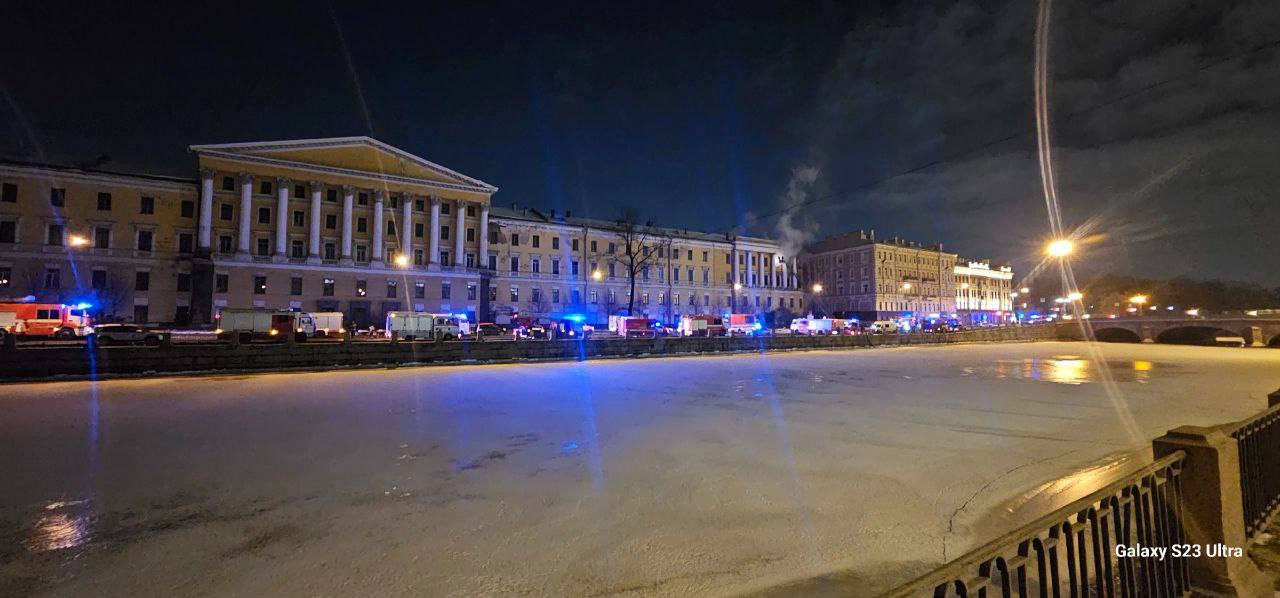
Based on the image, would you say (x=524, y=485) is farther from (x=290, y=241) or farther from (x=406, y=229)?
(x=290, y=241)

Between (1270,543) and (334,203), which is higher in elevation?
(334,203)

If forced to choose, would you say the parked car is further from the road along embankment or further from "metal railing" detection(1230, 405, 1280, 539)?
"metal railing" detection(1230, 405, 1280, 539)

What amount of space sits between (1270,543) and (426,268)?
6678 cm

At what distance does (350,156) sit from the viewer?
62.8 m

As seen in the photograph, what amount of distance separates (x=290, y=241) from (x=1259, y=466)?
233 feet

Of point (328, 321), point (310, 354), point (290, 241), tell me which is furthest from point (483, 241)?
point (310, 354)

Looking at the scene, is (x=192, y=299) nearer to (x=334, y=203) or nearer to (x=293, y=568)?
(x=334, y=203)

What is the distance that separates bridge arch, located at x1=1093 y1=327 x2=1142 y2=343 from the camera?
67.7 metres

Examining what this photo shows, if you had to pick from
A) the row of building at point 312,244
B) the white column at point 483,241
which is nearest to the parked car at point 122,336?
the row of building at point 312,244

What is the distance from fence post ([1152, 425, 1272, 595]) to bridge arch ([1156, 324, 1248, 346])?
8279cm

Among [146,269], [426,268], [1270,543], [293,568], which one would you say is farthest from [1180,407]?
[146,269]

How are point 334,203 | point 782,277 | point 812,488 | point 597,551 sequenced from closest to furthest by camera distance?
point 597,551
point 812,488
point 334,203
point 782,277

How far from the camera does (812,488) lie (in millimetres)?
7547

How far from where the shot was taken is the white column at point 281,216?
2297 inches
